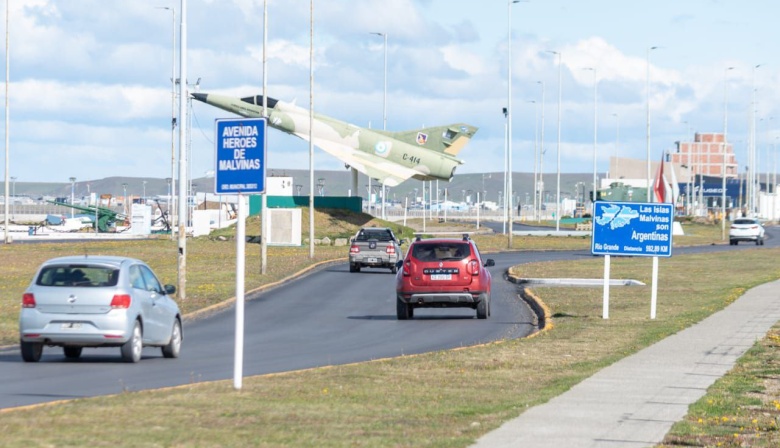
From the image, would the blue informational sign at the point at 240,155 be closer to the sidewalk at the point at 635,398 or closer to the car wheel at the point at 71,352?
the sidewalk at the point at 635,398

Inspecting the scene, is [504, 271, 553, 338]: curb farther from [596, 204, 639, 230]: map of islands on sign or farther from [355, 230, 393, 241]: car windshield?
[355, 230, 393, 241]: car windshield

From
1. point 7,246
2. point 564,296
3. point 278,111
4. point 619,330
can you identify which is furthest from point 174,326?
point 278,111

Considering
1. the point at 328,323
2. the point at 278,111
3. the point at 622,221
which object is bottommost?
the point at 328,323

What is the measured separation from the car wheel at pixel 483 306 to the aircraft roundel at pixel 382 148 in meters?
52.7

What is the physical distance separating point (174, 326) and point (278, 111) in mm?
59876

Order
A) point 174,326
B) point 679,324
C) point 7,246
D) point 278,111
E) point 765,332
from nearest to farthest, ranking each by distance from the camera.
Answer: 1. point 174,326
2. point 765,332
3. point 679,324
4. point 7,246
5. point 278,111

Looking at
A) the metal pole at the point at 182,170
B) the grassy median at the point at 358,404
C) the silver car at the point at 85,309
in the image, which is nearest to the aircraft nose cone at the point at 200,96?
the metal pole at the point at 182,170

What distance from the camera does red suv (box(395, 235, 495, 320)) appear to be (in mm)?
29250

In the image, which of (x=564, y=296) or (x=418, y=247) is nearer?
(x=418, y=247)

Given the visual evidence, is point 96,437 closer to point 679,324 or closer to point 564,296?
point 679,324

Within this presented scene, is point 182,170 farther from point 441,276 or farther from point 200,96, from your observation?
point 200,96

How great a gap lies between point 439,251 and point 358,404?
16.6 metres

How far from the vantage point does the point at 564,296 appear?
119 ft

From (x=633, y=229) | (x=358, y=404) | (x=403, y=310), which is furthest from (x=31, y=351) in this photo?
(x=633, y=229)
